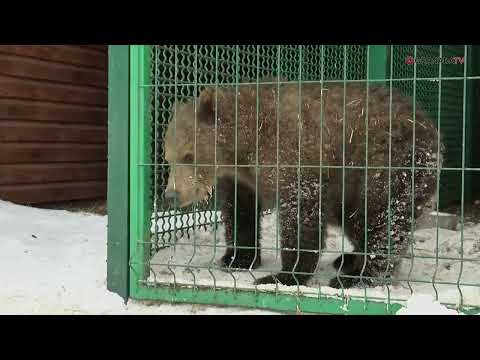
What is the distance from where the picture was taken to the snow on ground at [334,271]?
3.48m

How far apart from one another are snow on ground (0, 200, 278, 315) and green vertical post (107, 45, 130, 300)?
0.51 ft

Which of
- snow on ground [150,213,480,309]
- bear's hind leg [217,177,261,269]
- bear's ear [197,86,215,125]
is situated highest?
bear's ear [197,86,215,125]

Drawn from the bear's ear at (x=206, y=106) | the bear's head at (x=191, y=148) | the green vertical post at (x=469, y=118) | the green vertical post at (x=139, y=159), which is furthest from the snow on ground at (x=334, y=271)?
the green vertical post at (x=469, y=118)

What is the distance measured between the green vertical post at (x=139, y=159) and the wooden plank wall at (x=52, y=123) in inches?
185

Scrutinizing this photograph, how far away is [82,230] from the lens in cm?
628

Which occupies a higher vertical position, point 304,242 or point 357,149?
point 357,149

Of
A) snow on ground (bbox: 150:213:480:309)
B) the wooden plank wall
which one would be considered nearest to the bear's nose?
snow on ground (bbox: 150:213:480:309)

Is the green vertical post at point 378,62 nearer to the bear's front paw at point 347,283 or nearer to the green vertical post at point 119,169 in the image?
the bear's front paw at point 347,283

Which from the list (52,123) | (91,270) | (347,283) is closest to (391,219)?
(347,283)

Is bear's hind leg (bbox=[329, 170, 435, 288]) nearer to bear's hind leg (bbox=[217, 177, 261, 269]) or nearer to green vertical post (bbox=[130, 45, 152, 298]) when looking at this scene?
bear's hind leg (bbox=[217, 177, 261, 269])

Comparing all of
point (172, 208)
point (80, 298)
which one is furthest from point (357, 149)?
point (80, 298)

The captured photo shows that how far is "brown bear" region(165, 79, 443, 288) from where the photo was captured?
4035mm

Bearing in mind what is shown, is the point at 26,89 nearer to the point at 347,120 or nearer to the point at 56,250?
the point at 56,250

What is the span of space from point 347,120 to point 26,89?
5.73 m
